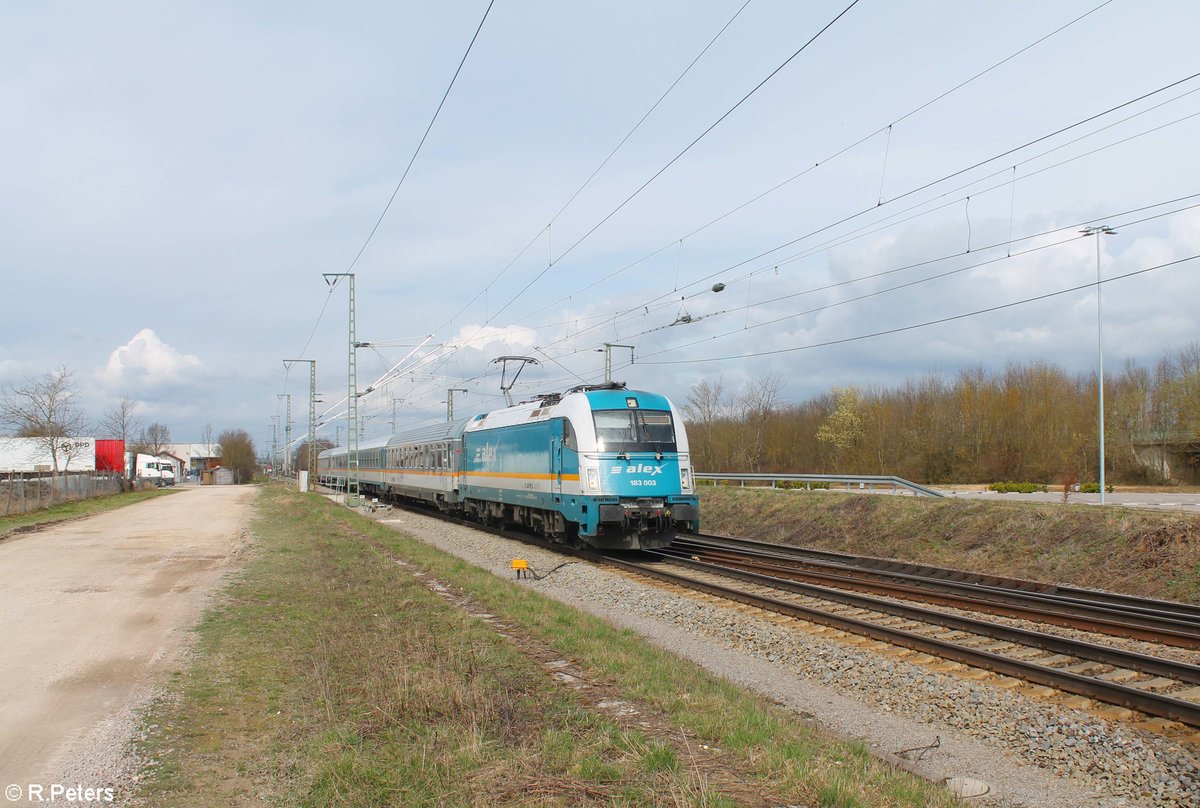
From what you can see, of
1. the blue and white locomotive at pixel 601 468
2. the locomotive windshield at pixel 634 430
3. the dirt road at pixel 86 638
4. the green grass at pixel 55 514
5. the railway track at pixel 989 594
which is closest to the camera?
the dirt road at pixel 86 638

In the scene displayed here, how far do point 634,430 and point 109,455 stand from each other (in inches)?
2589

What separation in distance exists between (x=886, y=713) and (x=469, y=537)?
17.4 metres

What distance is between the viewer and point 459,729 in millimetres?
5637

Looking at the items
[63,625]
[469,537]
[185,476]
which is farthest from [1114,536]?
[185,476]

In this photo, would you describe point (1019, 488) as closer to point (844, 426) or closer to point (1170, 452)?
point (1170, 452)

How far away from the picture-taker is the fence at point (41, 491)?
104ft

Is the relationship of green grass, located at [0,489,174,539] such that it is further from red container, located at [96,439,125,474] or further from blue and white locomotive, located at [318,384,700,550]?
red container, located at [96,439,125,474]

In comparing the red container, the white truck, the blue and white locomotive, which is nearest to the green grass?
the blue and white locomotive

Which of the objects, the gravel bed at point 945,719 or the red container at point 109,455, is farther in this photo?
the red container at point 109,455

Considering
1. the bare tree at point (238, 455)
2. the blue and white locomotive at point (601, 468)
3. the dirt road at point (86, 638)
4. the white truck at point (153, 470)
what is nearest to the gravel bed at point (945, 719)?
the dirt road at point (86, 638)

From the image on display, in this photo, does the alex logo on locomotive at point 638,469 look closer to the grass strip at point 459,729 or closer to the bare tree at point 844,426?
the grass strip at point 459,729

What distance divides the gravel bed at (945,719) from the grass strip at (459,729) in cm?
65

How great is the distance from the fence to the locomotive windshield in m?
25.9

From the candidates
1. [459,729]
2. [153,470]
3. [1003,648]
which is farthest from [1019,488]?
[153,470]
